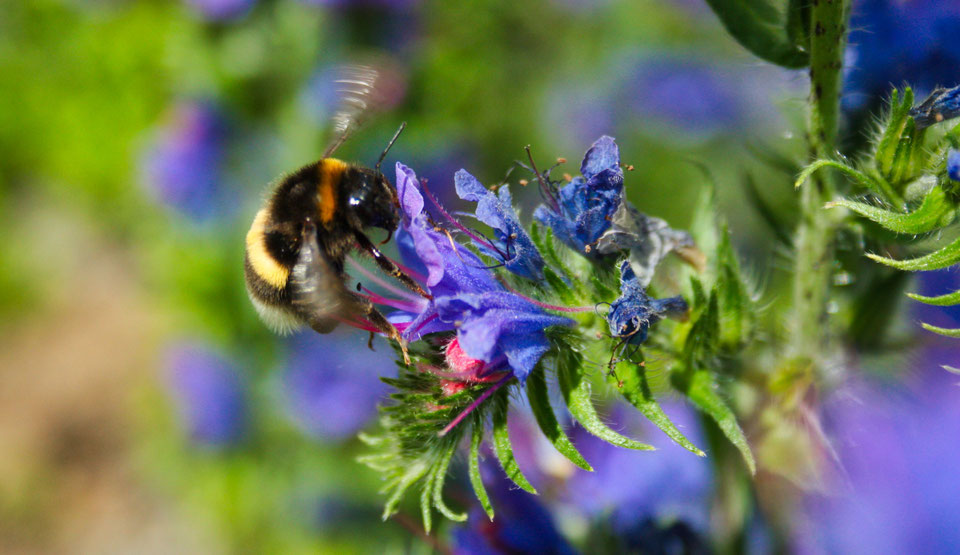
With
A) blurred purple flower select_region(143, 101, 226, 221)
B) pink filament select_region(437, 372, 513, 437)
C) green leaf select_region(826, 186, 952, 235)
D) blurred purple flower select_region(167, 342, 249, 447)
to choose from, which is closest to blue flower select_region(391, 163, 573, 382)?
pink filament select_region(437, 372, 513, 437)

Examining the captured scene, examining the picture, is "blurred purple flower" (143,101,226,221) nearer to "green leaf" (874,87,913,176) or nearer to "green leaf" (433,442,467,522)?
"green leaf" (433,442,467,522)

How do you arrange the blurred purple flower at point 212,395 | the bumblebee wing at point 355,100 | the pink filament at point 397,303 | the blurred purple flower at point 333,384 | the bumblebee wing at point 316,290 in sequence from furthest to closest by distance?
the blurred purple flower at point 212,395 → the blurred purple flower at point 333,384 → the bumblebee wing at point 355,100 → the pink filament at point 397,303 → the bumblebee wing at point 316,290

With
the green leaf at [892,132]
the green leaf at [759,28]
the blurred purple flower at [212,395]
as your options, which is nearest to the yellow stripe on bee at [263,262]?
the green leaf at [759,28]

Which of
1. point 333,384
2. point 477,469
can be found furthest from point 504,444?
point 333,384

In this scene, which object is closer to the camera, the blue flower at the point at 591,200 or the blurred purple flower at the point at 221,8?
the blue flower at the point at 591,200

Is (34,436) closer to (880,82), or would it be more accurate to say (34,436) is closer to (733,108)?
(733,108)

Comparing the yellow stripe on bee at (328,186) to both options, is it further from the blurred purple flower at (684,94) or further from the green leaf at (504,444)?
the blurred purple flower at (684,94)

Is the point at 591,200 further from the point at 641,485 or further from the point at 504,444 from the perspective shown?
the point at 641,485
